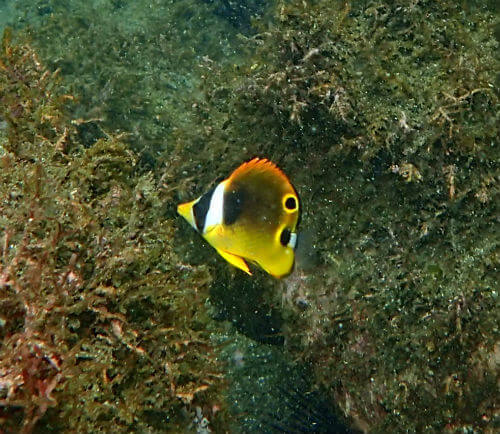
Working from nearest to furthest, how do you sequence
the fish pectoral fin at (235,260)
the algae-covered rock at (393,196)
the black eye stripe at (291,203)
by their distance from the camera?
1. the black eye stripe at (291,203)
2. the fish pectoral fin at (235,260)
3. the algae-covered rock at (393,196)

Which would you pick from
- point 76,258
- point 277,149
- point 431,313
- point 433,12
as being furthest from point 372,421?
point 433,12

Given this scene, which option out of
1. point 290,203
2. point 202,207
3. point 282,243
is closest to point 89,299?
point 202,207

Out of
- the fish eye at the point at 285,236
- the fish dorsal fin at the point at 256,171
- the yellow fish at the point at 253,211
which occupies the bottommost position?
the fish eye at the point at 285,236

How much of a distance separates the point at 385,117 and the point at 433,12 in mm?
986

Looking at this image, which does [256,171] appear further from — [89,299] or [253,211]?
[89,299]

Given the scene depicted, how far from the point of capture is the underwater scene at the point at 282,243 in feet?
8.48

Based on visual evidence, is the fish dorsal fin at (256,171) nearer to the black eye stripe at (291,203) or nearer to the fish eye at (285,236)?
the black eye stripe at (291,203)

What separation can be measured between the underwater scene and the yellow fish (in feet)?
0.03

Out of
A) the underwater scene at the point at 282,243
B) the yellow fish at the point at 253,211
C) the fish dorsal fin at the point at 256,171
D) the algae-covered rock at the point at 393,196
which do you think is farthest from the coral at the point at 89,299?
the algae-covered rock at the point at 393,196

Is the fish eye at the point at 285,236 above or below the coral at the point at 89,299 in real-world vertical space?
above

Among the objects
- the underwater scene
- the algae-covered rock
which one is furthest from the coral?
the algae-covered rock

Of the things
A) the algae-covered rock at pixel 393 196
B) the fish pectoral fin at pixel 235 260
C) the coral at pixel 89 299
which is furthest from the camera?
the algae-covered rock at pixel 393 196

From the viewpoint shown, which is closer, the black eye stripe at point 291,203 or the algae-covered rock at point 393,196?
the black eye stripe at point 291,203

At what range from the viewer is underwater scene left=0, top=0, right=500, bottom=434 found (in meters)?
2.59
